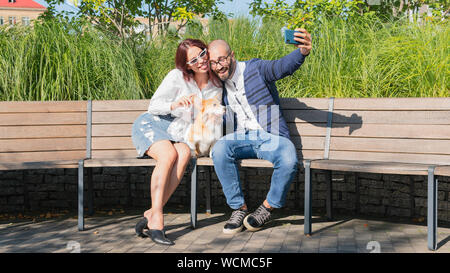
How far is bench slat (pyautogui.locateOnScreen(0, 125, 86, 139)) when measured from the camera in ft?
15.3

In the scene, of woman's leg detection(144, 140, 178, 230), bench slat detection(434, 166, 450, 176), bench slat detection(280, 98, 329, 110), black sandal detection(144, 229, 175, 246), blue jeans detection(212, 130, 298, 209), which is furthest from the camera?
bench slat detection(280, 98, 329, 110)

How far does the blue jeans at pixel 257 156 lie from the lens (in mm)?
4043

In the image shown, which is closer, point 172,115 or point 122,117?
point 172,115

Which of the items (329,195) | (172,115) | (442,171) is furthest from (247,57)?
(442,171)

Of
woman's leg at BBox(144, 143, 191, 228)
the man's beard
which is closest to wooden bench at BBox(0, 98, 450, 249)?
woman's leg at BBox(144, 143, 191, 228)

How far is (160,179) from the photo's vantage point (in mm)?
4008

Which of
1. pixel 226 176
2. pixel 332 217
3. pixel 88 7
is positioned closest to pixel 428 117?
pixel 332 217

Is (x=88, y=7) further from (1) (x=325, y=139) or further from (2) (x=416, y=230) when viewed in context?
(2) (x=416, y=230)

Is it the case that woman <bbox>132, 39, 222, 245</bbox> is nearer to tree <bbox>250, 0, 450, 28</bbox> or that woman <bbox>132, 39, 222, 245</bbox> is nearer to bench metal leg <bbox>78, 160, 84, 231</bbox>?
bench metal leg <bbox>78, 160, 84, 231</bbox>

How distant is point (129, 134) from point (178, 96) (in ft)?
2.40

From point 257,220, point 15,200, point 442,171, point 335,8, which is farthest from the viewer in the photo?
point 335,8

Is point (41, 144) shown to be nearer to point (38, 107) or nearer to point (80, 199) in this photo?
point (38, 107)

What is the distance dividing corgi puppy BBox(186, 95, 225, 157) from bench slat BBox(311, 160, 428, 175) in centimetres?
80

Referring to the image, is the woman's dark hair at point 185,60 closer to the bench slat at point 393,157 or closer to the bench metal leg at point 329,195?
the bench slat at point 393,157
